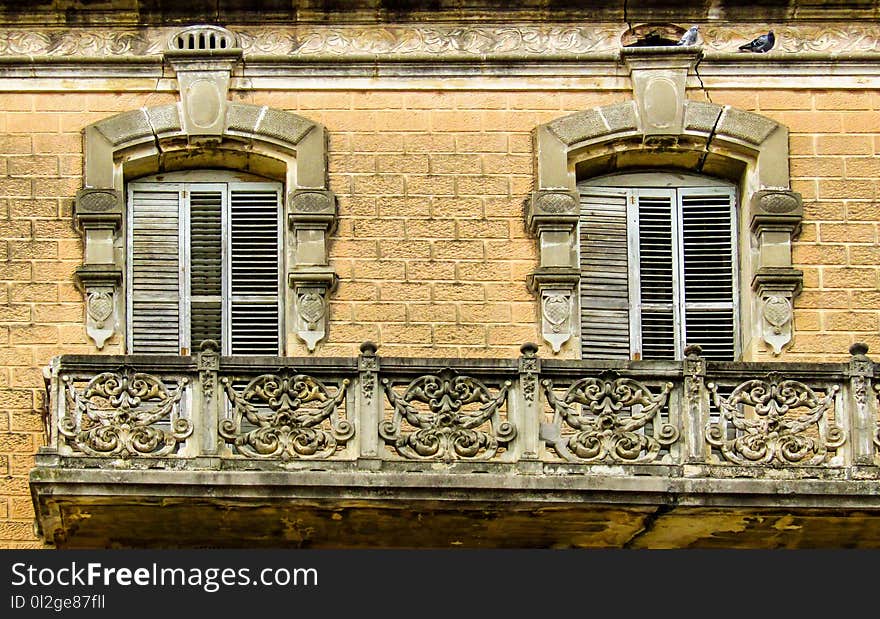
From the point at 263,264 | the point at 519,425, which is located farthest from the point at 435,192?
the point at 519,425

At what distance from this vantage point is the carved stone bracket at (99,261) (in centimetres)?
2425

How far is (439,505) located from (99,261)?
4.26 metres

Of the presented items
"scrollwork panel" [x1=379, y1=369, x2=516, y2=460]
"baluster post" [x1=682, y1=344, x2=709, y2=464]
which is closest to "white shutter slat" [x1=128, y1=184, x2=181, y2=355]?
"scrollwork panel" [x1=379, y1=369, x2=516, y2=460]

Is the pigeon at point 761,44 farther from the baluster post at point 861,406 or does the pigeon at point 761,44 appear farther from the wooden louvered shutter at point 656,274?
the baluster post at point 861,406

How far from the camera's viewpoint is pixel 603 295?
24766mm

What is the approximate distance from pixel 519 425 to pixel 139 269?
4.30m

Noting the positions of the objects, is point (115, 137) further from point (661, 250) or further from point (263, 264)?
point (661, 250)

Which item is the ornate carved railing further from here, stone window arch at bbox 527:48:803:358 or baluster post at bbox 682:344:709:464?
stone window arch at bbox 527:48:803:358

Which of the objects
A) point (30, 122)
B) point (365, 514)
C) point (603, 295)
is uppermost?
point (30, 122)

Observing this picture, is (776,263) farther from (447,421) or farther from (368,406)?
(368,406)

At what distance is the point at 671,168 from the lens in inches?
997

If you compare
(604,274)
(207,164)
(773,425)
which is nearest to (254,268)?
(207,164)

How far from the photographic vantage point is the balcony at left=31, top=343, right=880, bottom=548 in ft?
71.8

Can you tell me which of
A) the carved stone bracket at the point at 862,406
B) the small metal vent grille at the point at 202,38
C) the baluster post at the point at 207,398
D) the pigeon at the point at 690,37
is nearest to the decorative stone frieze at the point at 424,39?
the small metal vent grille at the point at 202,38
